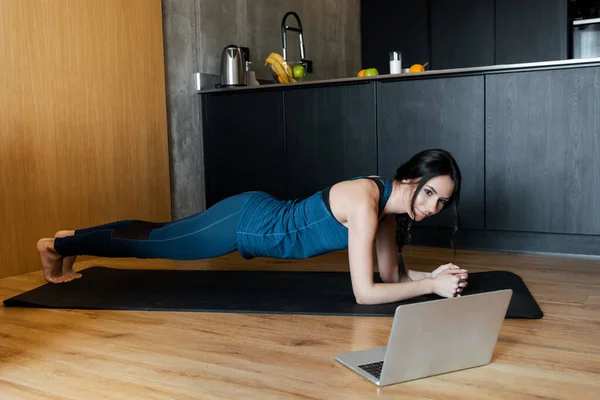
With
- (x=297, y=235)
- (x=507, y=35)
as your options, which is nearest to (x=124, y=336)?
(x=297, y=235)

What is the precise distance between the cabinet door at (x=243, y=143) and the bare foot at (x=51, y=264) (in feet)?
4.28

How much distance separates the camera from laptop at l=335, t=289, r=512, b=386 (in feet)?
4.80

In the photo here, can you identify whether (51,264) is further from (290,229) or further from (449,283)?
(449,283)

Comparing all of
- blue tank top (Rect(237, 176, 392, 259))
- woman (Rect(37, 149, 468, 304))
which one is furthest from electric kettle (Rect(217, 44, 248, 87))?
blue tank top (Rect(237, 176, 392, 259))

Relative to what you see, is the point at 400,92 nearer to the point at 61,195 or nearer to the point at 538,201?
the point at 538,201

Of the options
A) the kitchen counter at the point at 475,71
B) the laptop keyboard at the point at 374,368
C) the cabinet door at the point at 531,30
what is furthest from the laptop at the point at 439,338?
the cabinet door at the point at 531,30

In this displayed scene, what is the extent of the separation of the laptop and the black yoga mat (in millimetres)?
479

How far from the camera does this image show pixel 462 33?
538cm

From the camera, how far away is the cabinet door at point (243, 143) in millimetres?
3719

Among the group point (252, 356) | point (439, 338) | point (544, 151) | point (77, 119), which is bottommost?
point (252, 356)

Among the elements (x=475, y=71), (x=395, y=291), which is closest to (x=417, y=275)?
(x=395, y=291)

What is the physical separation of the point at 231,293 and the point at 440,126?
1457 mm

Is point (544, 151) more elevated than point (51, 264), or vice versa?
point (544, 151)

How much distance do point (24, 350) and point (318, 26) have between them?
383 centimetres
